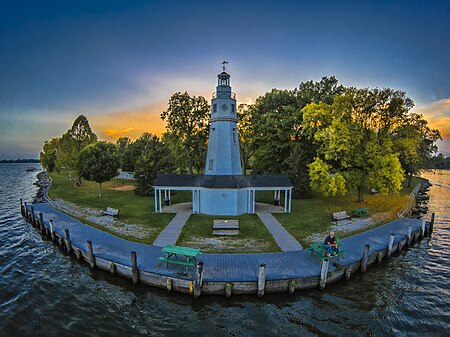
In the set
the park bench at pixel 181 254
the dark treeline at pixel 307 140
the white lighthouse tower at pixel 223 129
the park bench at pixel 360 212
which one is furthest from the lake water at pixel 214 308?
the white lighthouse tower at pixel 223 129

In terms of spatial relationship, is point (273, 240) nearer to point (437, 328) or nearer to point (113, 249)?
point (437, 328)

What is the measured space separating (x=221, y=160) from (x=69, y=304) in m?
15.1

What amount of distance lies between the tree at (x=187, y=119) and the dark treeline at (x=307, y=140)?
0.47ft

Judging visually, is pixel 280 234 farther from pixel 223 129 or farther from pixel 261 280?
pixel 223 129

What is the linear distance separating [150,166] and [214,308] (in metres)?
24.9

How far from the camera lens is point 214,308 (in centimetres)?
960

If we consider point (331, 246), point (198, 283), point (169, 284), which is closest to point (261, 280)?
point (198, 283)

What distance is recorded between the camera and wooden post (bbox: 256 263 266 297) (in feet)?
32.1

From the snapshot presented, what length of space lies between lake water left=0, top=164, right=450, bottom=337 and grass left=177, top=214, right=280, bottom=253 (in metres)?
3.58

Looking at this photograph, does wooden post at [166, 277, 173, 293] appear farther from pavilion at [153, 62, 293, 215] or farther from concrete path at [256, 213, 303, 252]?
pavilion at [153, 62, 293, 215]

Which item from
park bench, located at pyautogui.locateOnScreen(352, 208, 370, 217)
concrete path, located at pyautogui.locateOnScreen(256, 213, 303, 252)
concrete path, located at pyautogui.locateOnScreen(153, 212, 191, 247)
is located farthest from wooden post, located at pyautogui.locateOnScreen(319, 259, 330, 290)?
park bench, located at pyautogui.locateOnScreen(352, 208, 370, 217)

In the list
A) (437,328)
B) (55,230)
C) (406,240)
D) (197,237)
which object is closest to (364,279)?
(437,328)

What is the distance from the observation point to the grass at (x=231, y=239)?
1368 centimetres

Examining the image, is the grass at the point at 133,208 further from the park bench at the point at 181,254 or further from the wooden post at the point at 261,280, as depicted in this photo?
the wooden post at the point at 261,280
